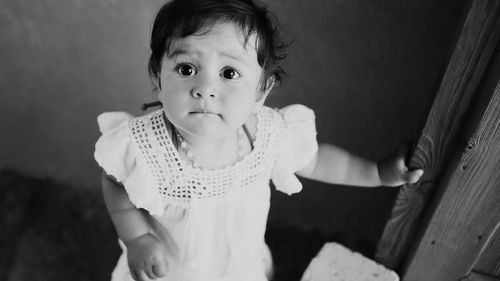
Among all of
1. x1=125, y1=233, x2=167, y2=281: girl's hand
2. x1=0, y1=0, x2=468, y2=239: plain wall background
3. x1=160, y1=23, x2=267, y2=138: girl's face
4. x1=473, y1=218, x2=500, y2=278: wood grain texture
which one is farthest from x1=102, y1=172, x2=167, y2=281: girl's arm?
x1=473, y1=218, x2=500, y2=278: wood grain texture

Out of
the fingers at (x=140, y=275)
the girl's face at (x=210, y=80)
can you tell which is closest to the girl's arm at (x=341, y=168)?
the girl's face at (x=210, y=80)

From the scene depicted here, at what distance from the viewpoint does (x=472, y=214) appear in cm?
85

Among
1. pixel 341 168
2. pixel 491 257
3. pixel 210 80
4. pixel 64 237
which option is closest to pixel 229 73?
pixel 210 80

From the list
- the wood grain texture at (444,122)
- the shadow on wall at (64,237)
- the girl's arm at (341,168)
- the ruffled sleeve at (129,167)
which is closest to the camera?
the wood grain texture at (444,122)

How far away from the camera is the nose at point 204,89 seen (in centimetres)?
77

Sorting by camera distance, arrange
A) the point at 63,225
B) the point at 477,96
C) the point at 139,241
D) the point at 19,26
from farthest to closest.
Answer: the point at 63,225 → the point at 19,26 → the point at 139,241 → the point at 477,96

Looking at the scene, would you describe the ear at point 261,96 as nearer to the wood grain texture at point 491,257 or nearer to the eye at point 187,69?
the eye at point 187,69

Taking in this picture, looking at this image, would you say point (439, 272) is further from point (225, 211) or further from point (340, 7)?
point (340, 7)

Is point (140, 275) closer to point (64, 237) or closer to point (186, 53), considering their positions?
point (186, 53)

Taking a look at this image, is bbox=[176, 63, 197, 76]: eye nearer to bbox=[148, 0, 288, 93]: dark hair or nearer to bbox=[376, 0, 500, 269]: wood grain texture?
bbox=[148, 0, 288, 93]: dark hair

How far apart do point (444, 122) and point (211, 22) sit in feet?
1.32

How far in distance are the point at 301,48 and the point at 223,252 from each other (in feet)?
1.52

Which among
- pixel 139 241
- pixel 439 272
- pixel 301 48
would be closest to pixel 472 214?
pixel 439 272

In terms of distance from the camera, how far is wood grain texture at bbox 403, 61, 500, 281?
0.76 metres
